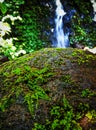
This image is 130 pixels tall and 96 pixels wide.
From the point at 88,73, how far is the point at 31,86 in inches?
26.1

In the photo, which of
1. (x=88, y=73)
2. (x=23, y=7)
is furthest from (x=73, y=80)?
(x=23, y=7)

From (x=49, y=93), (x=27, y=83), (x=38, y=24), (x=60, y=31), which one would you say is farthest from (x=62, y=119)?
(x=60, y=31)

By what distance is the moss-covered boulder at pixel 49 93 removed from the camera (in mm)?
2658

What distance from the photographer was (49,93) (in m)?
2.85

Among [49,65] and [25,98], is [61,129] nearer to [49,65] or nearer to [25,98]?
[25,98]

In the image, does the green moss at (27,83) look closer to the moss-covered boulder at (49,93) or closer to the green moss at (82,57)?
the moss-covered boulder at (49,93)

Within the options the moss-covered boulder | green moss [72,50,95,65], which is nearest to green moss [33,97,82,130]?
the moss-covered boulder

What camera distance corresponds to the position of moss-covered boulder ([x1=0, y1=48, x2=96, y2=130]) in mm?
2658

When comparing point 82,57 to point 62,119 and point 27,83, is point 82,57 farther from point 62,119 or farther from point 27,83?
point 62,119

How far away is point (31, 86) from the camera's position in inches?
115

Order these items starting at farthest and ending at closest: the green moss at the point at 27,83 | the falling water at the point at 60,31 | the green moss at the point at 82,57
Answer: the falling water at the point at 60,31 → the green moss at the point at 82,57 → the green moss at the point at 27,83

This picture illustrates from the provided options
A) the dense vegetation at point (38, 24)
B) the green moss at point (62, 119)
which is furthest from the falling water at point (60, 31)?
the green moss at point (62, 119)

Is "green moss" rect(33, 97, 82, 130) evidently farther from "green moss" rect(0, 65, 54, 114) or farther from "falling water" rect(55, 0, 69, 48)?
"falling water" rect(55, 0, 69, 48)

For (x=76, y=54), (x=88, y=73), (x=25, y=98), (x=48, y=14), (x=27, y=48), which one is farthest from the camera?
(x=48, y=14)
